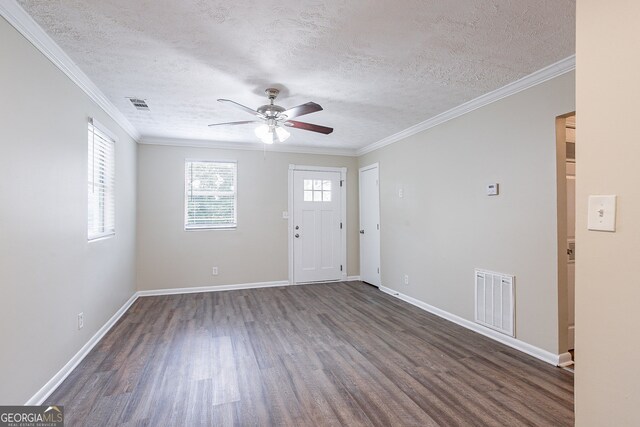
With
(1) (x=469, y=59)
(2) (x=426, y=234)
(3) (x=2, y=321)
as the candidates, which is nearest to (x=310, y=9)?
(1) (x=469, y=59)

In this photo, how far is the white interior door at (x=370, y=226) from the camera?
17.5 feet

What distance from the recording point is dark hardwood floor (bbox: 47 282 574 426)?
6.43ft

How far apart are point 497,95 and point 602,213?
240cm

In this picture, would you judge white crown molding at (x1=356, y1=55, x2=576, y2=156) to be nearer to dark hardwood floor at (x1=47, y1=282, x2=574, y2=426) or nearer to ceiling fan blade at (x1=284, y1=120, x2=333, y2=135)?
ceiling fan blade at (x1=284, y1=120, x2=333, y2=135)

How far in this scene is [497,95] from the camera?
3.06 m

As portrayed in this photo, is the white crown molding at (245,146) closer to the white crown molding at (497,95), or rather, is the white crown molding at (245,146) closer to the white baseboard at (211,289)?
the white crown molding at (497,95)

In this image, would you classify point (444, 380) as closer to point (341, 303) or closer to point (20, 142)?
point (341, 303)

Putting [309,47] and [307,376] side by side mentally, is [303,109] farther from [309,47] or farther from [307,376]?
[307,376]

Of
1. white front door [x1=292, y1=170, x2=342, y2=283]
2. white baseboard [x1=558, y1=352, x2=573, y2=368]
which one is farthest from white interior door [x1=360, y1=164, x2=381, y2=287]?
white baseboard [x1=558, y1=352, x2=573, y2=368]

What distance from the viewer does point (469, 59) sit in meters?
2.42

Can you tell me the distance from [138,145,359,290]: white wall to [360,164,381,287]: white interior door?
0.71 meters

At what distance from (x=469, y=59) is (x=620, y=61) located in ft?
5.07

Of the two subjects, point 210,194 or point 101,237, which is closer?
point 101,237

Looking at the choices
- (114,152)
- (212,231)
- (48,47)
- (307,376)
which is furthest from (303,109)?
(212,231)
